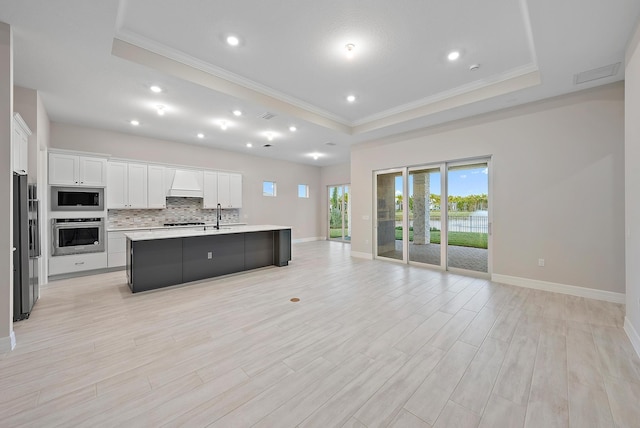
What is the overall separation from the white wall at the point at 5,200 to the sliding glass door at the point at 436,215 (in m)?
6.11

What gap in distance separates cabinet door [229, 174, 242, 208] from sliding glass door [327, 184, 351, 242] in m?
3.94

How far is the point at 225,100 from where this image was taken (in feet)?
13.7

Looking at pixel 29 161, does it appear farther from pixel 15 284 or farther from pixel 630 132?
pixel 630 132

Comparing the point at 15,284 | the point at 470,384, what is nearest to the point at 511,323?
the point at 470,384

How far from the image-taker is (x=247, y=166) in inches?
332

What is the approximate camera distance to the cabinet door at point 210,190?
23.4 ft

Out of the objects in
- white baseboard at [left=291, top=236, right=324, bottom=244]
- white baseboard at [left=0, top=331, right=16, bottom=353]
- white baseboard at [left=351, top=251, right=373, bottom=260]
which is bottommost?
white baseboard at [left=0, top=331, right=16, bottom=353]

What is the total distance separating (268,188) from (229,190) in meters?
1.73

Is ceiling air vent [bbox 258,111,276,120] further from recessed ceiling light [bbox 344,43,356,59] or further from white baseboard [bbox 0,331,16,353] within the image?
white baseboard [bbox 0,331,16,353]

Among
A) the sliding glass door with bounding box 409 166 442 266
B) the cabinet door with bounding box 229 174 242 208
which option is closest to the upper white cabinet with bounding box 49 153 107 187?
the cabinet door with bounding box 229 174 242 208

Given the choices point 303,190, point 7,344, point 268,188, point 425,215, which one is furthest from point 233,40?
point 303,190

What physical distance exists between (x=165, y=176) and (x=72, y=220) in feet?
6.63

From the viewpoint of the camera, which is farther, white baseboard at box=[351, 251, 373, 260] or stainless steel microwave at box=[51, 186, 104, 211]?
white baseboard at box=[351, 251, 373, 260]

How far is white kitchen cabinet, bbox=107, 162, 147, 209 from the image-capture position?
5.57 m
